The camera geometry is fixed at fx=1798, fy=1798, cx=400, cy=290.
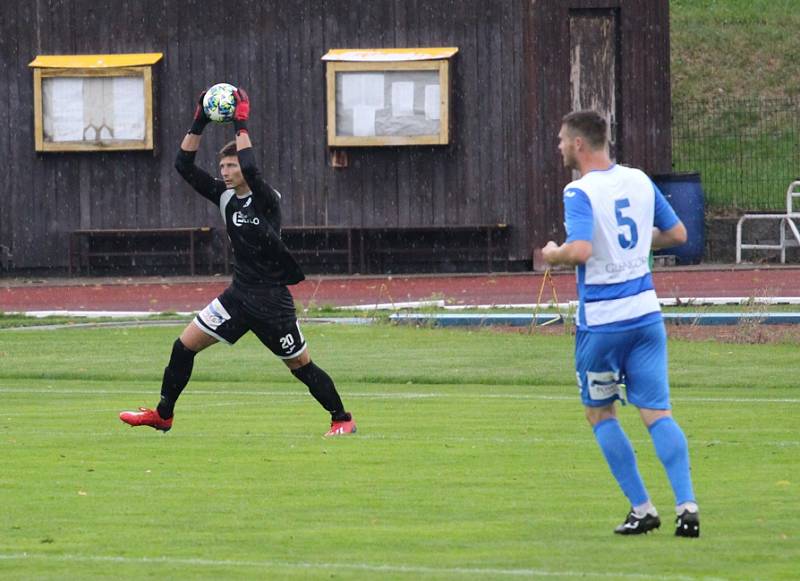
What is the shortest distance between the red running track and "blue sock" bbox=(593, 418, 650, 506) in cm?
1705

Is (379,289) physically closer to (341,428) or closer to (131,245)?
(131,245)

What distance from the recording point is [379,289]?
96.5 feet

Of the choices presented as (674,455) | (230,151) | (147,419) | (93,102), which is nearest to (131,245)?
(93,102)

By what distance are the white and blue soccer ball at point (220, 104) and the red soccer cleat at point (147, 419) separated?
206 cm

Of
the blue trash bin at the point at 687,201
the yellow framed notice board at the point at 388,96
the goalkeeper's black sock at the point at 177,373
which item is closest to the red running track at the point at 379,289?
the blue trash bin at the point at 687,201

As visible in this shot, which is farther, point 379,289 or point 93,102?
point 93,102

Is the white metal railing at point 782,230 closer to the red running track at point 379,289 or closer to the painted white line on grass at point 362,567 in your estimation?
the red running track at point 379,289

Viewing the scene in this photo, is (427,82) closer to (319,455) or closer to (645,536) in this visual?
(319,455)

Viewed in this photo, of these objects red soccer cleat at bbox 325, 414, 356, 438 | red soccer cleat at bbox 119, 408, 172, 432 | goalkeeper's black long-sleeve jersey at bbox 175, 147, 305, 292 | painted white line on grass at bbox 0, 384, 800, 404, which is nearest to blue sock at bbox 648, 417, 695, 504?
goalkeeper's black long-sleeve jersey at bbox 175, 147, 305, 292

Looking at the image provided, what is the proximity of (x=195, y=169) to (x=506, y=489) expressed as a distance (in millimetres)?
3746

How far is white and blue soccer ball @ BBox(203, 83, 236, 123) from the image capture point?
470 inches

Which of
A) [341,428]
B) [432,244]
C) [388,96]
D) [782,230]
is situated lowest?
[341,428]

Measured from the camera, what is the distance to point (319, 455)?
11.1 metres

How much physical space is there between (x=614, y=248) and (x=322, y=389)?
4.30m
